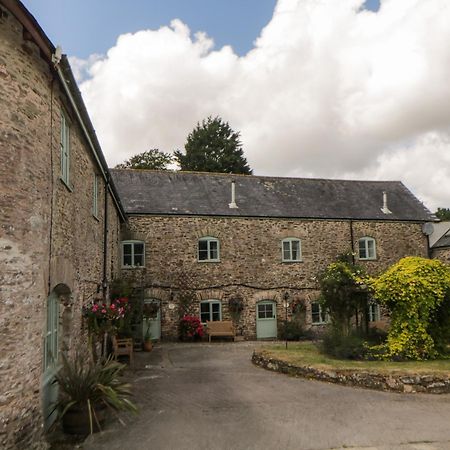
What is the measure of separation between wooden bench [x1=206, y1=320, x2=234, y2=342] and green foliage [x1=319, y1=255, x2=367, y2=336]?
5.74 meters

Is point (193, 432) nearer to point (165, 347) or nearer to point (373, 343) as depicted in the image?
point (373, 343)

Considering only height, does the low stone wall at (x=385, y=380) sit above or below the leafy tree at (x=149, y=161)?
below

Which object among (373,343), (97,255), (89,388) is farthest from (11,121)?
(373,343)

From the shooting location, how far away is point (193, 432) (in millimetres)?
6770

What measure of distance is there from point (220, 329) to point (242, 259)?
331cm

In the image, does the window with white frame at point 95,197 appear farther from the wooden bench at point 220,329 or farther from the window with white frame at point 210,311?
the window with white frame at point 210,311

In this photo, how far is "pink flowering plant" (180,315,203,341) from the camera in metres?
18.0

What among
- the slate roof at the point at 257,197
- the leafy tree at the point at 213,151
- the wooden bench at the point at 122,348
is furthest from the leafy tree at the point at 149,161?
the wooden bench at the point at 122,348

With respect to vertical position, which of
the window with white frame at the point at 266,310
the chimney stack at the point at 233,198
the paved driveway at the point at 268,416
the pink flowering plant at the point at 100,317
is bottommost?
the paved driveway at the point at 268,416

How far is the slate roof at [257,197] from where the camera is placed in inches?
773

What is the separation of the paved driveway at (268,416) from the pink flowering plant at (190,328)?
6.69 m

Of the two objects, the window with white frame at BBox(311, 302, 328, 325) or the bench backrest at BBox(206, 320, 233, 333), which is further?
the window with white frame at BBox(311, 302, 328, 325)

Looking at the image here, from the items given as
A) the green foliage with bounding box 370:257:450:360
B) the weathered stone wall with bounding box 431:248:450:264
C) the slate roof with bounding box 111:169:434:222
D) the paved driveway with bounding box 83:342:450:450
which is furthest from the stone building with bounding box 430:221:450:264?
the paved driveway with bounding box 83:342:450:450

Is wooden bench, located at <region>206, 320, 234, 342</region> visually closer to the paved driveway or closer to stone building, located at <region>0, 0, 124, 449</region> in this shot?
the paved driveway
